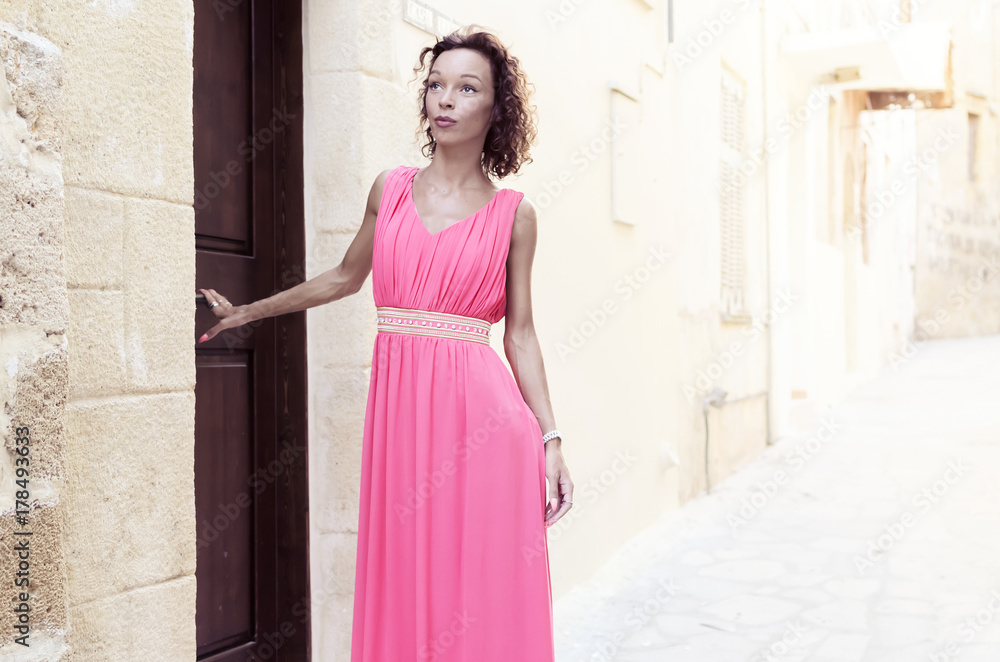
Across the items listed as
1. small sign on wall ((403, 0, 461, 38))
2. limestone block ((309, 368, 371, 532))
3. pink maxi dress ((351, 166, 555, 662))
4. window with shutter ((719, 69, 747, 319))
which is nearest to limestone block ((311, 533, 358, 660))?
limestone block ((309, 368, 371, 532))

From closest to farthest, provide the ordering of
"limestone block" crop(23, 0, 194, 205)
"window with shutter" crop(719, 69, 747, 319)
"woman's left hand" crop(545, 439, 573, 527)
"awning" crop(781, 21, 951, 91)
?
"limestone block" crop(23, 0, 194, 205) < "woman's left hand" crop(545, 439, 573, 527) < "window with shutter" crop(719, 69, 747, 319) < "awning" crop(781, 21, 951, 91)

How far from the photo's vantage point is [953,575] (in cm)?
490

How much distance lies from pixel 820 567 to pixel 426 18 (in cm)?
359

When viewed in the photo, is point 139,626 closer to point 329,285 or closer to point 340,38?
point 329,285

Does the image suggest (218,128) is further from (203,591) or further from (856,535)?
(856,535)

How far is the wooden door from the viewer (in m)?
2.49

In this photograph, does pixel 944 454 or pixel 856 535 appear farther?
pixel 944 454

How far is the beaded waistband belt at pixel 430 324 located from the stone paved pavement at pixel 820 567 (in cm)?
206

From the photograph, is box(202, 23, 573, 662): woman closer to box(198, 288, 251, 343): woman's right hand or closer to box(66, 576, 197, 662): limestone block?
box(198, 288, 251, 343): woman's right hand

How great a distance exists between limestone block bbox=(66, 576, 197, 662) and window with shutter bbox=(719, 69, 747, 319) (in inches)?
249

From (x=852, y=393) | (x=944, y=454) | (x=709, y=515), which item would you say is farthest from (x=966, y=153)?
(x=709, y=515)

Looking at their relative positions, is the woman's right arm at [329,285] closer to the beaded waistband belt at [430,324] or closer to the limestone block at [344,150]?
the beaded waistband belt at [430,324]

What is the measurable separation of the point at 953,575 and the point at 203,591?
13.1 feet

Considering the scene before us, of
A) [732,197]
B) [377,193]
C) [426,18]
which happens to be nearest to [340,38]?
[426,18]
